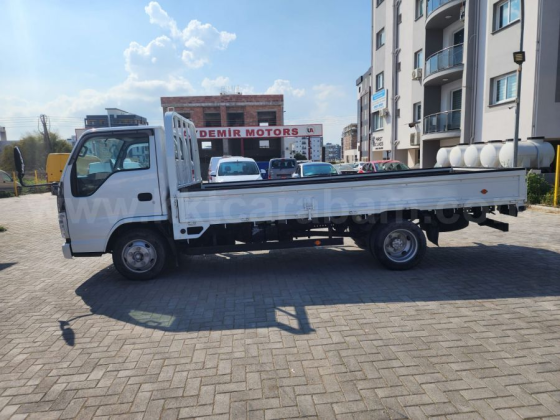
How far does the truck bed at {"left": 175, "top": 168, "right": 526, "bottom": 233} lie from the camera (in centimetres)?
572

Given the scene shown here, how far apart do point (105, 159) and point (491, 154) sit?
15775mm

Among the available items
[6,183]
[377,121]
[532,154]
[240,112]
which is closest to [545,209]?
[532,154]

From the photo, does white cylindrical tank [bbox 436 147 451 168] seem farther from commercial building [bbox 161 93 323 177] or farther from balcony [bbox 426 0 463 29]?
commercial building [bbox 161 93 323 177]

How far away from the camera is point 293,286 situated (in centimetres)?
565

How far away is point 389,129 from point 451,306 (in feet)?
95.9

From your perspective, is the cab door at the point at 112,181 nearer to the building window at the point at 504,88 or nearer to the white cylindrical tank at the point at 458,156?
the white cylindrical tank at the point at 458,156

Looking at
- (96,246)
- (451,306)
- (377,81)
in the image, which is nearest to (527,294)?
(451,306)

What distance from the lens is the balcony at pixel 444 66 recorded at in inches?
835

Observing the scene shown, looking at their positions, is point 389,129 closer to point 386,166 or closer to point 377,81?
point 377,81

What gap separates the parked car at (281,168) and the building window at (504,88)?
36.6ft

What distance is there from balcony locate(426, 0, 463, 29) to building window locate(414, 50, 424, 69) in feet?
6.92

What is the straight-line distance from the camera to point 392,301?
4910 mm

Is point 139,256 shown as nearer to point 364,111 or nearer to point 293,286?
point 293,286

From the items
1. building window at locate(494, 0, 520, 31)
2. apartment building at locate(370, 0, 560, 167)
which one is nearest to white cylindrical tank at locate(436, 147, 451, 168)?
apartment building at locate(370, 0, 560, 167)
